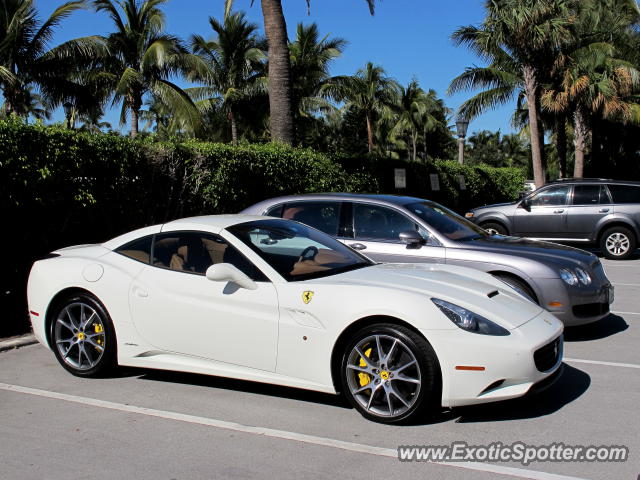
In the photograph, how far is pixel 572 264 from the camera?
689 centimetres

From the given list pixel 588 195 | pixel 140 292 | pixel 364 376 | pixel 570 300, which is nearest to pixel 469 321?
Answer: pixel 364 376

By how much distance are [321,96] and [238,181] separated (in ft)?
94.9

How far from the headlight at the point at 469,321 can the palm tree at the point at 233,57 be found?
34136 millimetres

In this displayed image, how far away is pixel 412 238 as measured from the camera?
287 inches

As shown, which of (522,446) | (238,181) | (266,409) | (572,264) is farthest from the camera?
(238,181)

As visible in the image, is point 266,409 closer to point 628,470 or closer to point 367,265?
point 367,265

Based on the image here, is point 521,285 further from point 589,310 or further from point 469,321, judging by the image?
point 469,321

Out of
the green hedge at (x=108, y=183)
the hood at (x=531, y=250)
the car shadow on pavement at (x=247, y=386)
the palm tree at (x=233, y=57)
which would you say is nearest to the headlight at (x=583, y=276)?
the hood at (x=531, y=250)

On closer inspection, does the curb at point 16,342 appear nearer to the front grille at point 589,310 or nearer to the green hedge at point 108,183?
the green hedge at point 108,183

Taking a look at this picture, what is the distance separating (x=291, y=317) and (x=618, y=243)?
12.0 metres

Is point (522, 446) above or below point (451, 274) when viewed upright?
below

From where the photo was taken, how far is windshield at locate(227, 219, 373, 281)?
16.7ft

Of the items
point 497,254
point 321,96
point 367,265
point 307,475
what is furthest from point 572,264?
point 321,96

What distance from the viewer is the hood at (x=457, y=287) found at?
4.53m
